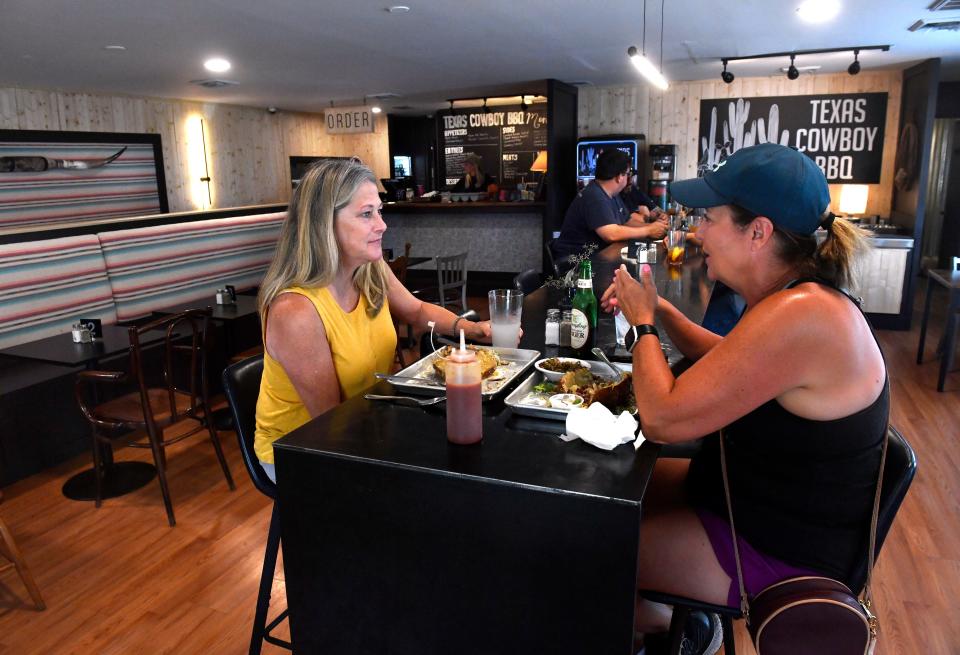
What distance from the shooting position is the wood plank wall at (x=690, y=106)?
767 cm

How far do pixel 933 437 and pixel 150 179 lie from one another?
31.5ft

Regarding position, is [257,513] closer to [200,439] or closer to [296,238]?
[200,439]

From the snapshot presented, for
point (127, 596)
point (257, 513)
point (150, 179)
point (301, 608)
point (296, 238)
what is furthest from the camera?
point (150, 179)

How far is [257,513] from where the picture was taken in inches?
129

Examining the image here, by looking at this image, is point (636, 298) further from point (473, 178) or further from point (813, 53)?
point (473, 178)

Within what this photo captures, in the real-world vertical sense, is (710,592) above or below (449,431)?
below

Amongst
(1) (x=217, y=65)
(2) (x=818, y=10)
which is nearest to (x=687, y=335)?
(2) (x=818, y=10)

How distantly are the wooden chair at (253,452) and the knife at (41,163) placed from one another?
764 cm

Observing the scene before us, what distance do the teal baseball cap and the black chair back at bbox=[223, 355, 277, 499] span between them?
4.45ft

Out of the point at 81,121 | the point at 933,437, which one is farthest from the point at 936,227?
the point at 81,121

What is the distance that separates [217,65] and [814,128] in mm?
6739

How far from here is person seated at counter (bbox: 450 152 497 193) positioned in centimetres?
953

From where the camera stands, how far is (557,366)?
1.80 m

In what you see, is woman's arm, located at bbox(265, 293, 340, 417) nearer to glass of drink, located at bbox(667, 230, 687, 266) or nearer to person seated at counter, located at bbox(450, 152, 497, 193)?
glass of drink, located at bbox(667, 230, 687, 266)
